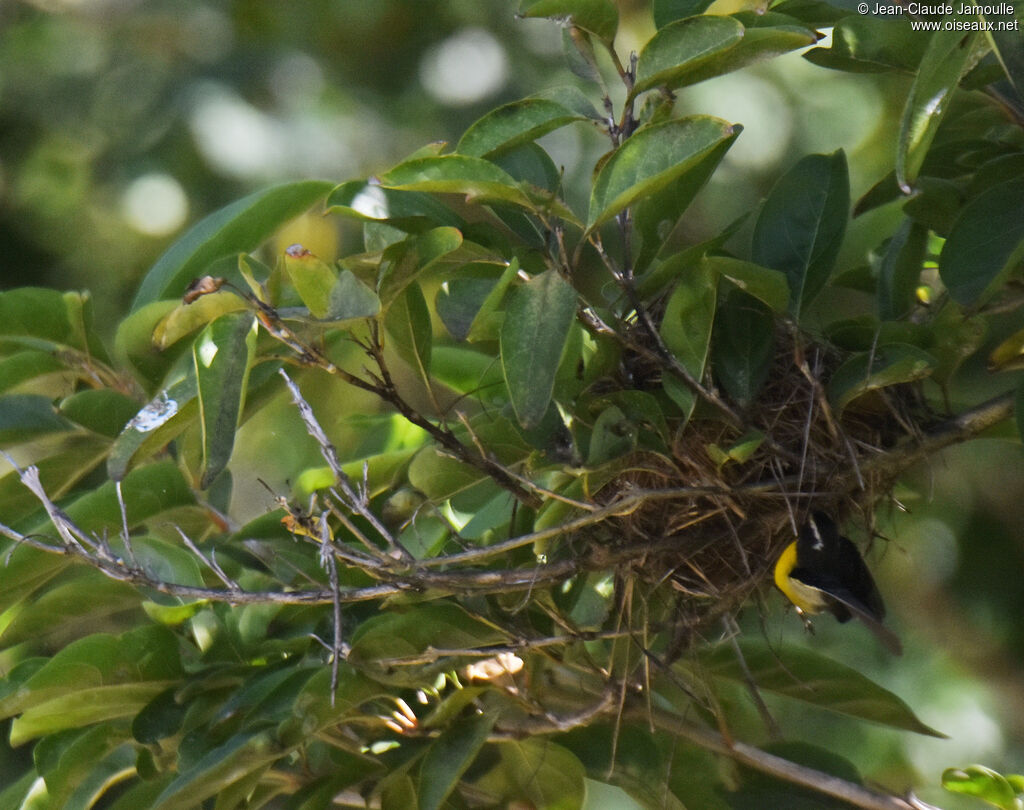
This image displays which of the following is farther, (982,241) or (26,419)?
(26,419)

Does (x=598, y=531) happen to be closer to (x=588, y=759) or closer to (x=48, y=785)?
(x=588, y=759)

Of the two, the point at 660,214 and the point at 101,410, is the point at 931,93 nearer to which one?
the point at 660,214

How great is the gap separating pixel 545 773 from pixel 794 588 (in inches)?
12.4

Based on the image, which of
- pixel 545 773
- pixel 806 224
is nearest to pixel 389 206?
pixel 806 224

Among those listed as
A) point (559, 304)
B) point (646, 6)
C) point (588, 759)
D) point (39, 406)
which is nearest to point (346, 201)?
point (559, 304)

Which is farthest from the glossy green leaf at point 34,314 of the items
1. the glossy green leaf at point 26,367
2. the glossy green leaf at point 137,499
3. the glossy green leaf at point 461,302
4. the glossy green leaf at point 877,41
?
the glossy green leaf at point 877,41

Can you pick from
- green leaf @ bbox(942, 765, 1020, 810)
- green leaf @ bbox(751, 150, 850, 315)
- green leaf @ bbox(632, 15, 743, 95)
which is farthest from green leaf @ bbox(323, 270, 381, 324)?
green leaf @ bbox(942, 765, 1020, 810)

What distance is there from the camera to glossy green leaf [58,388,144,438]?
3.52 feet

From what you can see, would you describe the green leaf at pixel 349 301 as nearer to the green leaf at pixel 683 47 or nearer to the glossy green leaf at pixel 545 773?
the green leaf at pixel 683 47

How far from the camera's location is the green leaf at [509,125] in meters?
0.80

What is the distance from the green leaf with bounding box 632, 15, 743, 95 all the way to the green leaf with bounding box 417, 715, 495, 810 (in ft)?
1.75

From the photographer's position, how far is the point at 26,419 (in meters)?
1.06

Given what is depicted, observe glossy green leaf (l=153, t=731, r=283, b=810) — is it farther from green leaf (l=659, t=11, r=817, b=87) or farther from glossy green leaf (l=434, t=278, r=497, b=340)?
green leaf (l=659, t=11, r=817, b=87)

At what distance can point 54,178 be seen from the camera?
3088 mm
